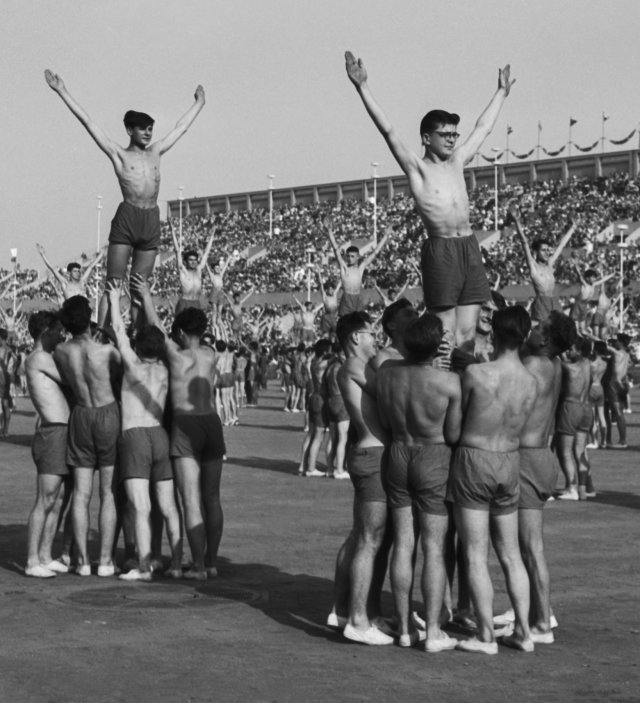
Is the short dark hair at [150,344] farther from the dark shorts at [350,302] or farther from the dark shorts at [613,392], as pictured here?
the dark shorts at [613,392]

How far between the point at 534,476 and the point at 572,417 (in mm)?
9924

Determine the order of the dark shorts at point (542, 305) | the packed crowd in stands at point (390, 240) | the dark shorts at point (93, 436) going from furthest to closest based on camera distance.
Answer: the packed crowd in stands at point (390, 240)
the dark shorts at point (542, 305)
the dark shorts at point (93, 436)

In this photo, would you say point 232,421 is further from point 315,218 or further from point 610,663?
point 315,218

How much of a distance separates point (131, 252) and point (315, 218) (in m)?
86.4

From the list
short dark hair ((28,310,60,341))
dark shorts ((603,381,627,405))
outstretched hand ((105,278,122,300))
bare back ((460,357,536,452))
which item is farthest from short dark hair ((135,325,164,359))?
dark shorts ((603,381,627,405))

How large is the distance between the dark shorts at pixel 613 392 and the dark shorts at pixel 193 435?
18.3m

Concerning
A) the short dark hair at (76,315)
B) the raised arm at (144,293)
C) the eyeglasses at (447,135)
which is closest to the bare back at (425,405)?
the eyeglasses at (447,135)

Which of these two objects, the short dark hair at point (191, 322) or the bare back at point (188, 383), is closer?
the bare back at point (188, 383)

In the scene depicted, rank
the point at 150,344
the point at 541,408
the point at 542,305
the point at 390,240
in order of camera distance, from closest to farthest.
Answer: the point at 541,408
the point at 150,344
the point at 542,305
the point at 390,240

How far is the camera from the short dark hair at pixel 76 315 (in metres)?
12.1

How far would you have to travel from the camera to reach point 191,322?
12234mm

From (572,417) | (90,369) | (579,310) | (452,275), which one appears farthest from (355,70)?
(579,310)

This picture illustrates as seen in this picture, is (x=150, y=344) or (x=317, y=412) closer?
(x=150, y=344)

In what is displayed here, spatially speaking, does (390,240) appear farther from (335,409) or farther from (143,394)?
(143,394)
